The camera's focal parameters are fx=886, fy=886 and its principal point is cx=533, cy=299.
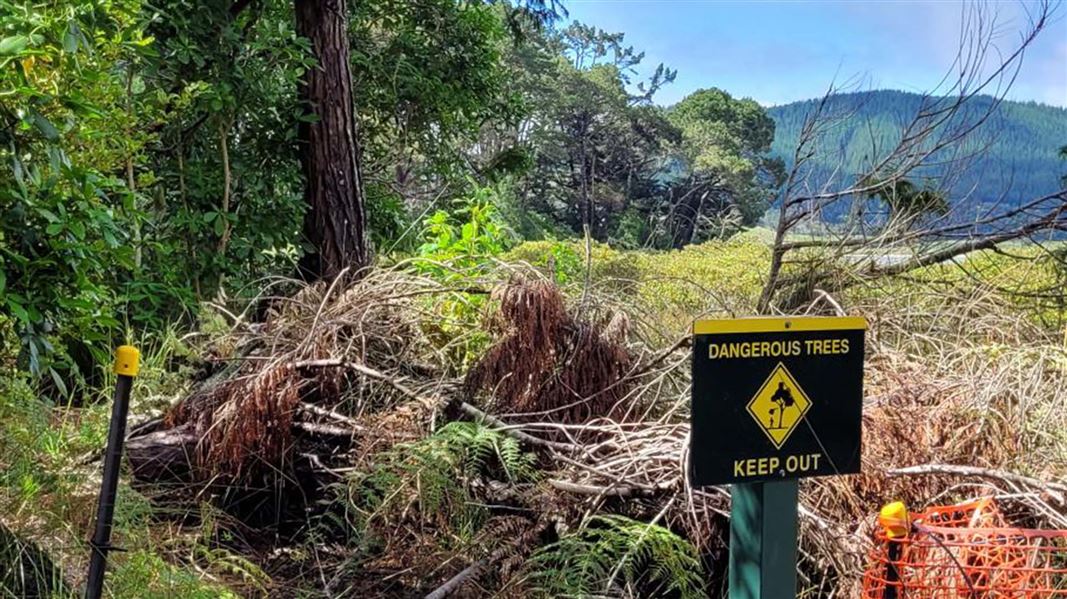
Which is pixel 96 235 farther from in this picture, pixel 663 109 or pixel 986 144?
pixel 663 109

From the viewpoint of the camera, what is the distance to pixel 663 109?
31.2m

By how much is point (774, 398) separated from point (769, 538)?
0.96 ft

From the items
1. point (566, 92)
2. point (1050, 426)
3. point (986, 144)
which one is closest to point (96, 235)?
point (1050, 426)

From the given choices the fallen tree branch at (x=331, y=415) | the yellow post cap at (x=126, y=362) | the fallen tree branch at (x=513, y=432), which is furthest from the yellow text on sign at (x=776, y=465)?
the fallen tree branch at (x=331, y=415)

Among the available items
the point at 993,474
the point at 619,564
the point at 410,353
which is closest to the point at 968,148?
the point at 993,474

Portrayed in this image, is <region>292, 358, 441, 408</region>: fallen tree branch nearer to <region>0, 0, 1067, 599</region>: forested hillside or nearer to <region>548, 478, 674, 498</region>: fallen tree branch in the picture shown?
<region>0, 0, 1067, 599</region>: forested hillside

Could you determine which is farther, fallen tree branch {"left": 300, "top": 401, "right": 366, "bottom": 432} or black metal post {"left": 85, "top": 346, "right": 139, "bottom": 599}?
fallen tree branch {"left": 300, "top": 401, "right": 366, "bottom": 432}

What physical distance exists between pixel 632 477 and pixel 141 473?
195cm

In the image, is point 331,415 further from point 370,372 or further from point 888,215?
point 888,215

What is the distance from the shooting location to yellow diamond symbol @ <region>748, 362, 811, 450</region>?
71.8 inches

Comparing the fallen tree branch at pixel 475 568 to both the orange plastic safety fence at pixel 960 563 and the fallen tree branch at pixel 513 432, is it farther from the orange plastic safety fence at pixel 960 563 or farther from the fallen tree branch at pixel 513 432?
the orange plastic safety fence at pixel 960 563

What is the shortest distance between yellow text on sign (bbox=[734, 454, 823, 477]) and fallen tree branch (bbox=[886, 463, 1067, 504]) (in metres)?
1.21

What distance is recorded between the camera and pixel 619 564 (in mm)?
2604

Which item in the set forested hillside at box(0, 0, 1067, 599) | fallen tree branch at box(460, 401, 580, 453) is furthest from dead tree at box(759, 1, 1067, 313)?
fallen tree branch at box(460, 401, 580, 453)
